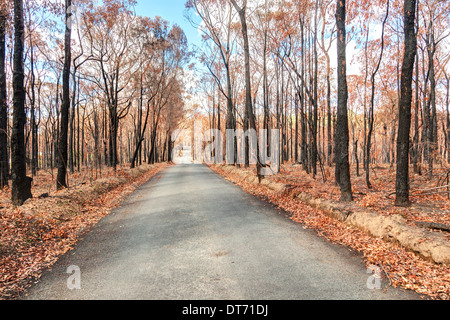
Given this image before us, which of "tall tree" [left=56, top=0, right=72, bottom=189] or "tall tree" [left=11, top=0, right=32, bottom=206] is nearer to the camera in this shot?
"tall tree" [left=11, top=0, right=32, bottom=206]

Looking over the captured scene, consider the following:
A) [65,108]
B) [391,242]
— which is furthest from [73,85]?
[391,242]

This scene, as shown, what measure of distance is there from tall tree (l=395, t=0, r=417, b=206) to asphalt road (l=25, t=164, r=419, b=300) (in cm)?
316

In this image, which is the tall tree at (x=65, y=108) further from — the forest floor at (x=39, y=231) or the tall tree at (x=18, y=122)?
the tall tree at (x=18, y=122)

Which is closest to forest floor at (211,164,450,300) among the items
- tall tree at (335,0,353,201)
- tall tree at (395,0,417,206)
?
tall tree at (395,0,417,206)

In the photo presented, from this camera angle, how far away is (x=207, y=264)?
13.4 feet

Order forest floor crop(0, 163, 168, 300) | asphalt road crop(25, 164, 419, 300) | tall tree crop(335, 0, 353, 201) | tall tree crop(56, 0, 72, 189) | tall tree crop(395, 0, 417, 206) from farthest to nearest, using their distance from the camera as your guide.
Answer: tall tree crop(56, 0, 72, 189), tall tree crop(335, 0, 353, 201), tall tree crop(395, 0, 417, 206), forest floor crop(0, 163, 168, 300), asphalt road crop(25, 164, 419, 300)

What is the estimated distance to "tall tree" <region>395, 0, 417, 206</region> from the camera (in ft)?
21.6

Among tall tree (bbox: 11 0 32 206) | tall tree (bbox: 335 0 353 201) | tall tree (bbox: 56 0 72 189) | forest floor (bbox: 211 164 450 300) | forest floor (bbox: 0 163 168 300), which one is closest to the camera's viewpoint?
forest floor (bbox: 211 164 450 300)

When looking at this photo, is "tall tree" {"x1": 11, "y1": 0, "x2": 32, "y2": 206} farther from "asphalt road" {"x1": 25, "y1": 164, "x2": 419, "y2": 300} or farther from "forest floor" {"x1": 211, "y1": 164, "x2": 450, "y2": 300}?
"forest floor" {"x1": 211, "y1": 164, "x2": 450, "y2": 300}

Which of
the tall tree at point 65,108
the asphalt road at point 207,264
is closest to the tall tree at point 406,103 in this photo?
the asphalt road at point 207,264

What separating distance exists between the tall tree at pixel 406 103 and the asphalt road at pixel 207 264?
3157mm

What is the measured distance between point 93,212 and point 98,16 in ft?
50.6

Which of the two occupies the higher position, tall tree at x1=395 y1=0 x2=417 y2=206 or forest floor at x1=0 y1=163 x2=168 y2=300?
tall tree at x1=395 y1=0 x2=417 y2=206
